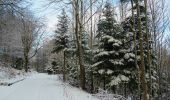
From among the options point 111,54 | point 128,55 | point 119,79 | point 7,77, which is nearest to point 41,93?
point 119,79

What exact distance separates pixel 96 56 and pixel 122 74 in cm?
273

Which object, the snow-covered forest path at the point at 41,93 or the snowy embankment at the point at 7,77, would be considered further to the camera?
the snowy embankment at the point at 7,77

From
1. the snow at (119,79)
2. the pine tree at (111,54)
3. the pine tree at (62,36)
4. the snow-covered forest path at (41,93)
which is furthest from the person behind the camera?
the pine tree at (62,36)

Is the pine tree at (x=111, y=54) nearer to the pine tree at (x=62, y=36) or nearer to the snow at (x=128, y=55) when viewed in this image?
the snow at (x=128, y=55)

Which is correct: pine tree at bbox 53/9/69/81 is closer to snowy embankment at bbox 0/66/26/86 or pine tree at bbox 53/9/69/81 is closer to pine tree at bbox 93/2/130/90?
snowy embankment at bbox 0/66/26/86

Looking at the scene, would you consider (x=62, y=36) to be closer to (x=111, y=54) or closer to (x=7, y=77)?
(x=7, y=77)

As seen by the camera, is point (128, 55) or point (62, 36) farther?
point (62, 36)

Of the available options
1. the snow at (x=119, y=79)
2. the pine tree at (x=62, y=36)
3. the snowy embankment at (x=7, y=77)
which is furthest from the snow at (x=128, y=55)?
the pine tree at (x=62, y=36)

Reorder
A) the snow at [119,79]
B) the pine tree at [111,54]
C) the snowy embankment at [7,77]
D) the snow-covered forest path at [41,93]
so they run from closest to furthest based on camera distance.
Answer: the snow-covered forest path at [41,93]
the snow at [119,79]
the pine tree at [111,54]
the snowy embankment at [7,77]

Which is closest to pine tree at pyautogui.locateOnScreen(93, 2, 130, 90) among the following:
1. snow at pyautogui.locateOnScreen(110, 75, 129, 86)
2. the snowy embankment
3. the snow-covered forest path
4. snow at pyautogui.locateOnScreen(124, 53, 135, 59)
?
snow at pyautogui.locateOnScreen(110, 75, 129, 86)

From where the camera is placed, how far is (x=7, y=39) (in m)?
38.1

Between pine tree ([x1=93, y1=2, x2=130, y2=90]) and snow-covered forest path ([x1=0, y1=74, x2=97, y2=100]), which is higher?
pine tree ([x1=93, y1=2, x2=130, y2=90])

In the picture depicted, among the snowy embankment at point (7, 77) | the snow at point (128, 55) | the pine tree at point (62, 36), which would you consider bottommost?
the snowy embankment at point (7, 77)

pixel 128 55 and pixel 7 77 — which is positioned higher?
pixel 128 55
